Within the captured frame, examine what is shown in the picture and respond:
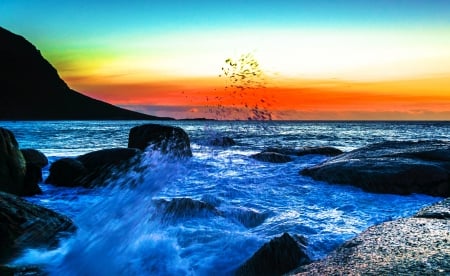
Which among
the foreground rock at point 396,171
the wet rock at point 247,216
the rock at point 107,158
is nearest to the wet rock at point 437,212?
the wet rock at point 247,216

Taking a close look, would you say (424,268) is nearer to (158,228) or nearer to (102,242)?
(102,242)

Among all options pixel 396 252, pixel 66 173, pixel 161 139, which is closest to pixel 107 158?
pixel 66 173

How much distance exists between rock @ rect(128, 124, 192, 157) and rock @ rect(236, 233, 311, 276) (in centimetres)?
1304

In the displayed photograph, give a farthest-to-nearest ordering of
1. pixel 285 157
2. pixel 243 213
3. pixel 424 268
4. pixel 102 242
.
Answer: pixel 285 157
pixel 243 213
pixel 102 242
pixel 424 268

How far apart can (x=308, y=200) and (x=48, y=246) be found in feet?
19.9

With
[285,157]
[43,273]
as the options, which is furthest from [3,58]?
[43,273]

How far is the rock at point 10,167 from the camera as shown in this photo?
1104 cm

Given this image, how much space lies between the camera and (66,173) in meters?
13.8

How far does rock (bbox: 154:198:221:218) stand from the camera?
28.5 feet

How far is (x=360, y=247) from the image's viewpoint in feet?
15.2

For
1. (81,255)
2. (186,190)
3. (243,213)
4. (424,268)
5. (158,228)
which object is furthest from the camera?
(186,190)

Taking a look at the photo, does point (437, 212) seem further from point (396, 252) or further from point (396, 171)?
point (396, 171)

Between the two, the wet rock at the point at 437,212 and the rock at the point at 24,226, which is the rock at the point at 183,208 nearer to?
the rock at the point at 24,226

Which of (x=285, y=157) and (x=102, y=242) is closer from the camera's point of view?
(x=102, y=242)
